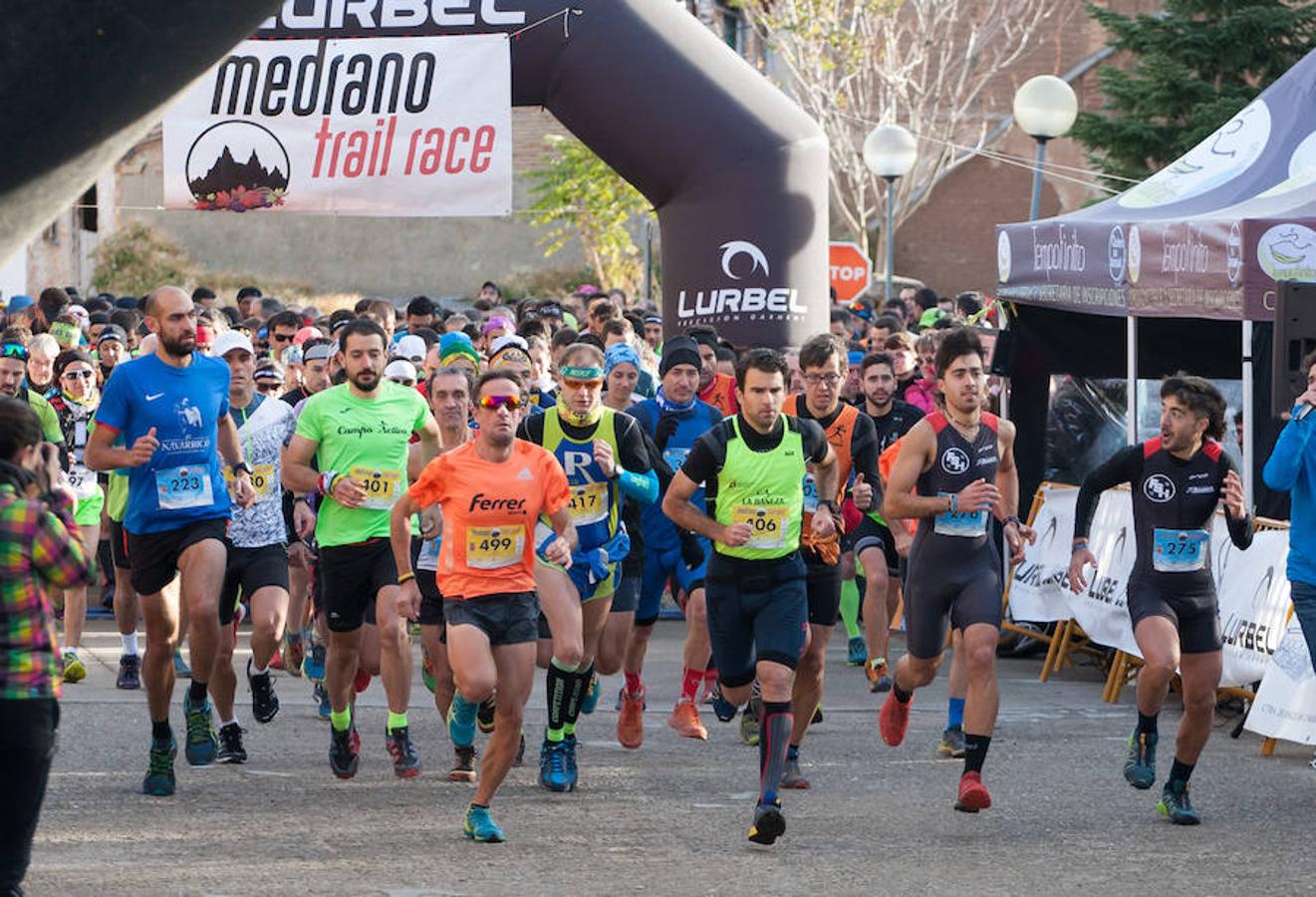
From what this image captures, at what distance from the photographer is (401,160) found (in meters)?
17.2

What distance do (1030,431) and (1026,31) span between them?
2408cm

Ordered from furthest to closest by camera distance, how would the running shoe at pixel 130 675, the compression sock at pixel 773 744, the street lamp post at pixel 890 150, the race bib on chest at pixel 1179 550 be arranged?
1. the street lamp post at pixel 890 150
2. the running shoe at pixel 130 675
3. the race bib on chest at pixel 1179 550
4. the compression sock at pixel 773 744

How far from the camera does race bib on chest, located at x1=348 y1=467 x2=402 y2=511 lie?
962 centimetres

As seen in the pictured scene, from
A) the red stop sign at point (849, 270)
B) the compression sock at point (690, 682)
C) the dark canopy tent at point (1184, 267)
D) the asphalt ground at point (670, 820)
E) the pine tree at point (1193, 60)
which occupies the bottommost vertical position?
the asphalt ground at point (670, 820)

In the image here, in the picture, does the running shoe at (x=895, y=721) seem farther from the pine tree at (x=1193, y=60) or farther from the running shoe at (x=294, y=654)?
the pine tree at (x=1193, y=60)

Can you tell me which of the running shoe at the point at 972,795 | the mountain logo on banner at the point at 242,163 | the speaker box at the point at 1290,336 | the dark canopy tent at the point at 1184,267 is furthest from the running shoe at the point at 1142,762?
the mountain logo on banner at the point at 242,163

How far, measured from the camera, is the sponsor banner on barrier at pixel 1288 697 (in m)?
10.4

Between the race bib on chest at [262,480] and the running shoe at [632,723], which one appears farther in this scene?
the race bib on chest at [262,480]

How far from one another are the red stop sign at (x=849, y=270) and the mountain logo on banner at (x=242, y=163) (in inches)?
Result: 410

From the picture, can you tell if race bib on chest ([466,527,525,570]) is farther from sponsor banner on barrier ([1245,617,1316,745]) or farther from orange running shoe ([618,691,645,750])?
sponsor banner on barrier ([1245,617,1316,745])

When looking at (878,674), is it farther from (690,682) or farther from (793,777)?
(793,777)

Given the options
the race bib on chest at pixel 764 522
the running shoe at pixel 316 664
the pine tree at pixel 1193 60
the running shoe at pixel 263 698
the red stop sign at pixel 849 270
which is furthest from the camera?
the pine tree at pixel 1193 60

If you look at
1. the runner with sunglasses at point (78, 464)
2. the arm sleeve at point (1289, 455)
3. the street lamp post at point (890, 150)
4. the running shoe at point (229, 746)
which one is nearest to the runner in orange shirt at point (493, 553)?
the running shoe at point (229, 746)

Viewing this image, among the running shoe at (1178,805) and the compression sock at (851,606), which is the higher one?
the compression sock at (851,606)
